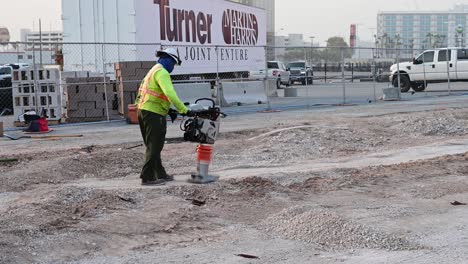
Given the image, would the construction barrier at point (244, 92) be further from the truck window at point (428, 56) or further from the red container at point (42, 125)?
the truck window at point (428, 56)

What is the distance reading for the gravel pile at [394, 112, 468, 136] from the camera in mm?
Result: 15289

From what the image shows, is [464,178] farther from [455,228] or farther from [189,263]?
[189,263]

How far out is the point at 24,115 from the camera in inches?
682

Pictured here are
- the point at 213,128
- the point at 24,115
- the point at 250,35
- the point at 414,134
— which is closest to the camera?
the point at 213,128

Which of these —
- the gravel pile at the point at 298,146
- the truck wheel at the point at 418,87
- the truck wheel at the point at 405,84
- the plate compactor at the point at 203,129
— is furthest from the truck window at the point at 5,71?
the plate compactor at the point at 203,129

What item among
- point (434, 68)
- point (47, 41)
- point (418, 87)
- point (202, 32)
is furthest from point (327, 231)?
point (418, 87)

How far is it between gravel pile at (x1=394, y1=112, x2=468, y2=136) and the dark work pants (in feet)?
25.3

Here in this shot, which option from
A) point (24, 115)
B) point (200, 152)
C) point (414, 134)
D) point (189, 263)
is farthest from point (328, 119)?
point (189, 263)

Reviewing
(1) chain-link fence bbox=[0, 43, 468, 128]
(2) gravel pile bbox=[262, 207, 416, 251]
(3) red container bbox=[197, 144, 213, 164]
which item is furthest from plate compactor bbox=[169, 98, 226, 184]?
(1) chain-link fence bbox=[0, 43, 468, 128]

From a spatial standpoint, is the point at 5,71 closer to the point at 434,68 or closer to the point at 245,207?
the point at 434,68

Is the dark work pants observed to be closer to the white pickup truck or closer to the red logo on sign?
the red logo on sign

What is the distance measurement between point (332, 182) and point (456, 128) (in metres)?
7.11

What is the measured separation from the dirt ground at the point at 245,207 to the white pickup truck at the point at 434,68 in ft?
63.1

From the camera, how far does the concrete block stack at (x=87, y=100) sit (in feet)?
62.3
